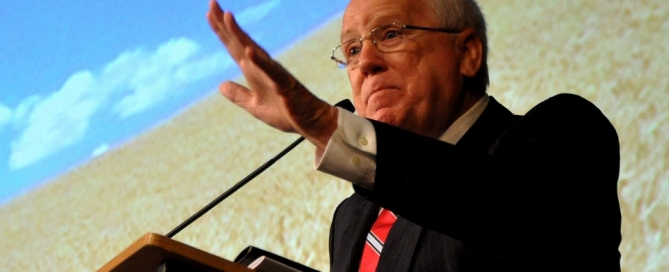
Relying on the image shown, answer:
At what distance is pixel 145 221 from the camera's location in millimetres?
4844

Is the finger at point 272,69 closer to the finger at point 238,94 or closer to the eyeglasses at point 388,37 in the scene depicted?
the finger at point 238,94

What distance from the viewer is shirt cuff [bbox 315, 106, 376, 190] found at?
3.90 ft

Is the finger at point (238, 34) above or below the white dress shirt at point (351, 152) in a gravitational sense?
above

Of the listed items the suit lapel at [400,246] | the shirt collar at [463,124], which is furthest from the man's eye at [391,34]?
the suit lapel at [400,246]

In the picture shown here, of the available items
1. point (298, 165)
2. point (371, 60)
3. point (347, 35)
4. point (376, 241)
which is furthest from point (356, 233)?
point (298, 165)

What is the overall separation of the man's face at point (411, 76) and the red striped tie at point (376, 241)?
203 mm

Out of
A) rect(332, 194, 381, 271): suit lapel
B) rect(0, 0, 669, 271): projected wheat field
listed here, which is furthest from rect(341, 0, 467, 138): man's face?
rect(0, 0, 669, 271): projected wheat field

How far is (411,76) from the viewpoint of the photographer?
1.90m

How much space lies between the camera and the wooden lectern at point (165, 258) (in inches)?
47.9

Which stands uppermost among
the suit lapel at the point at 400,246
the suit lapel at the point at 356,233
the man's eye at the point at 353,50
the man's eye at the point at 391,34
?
Answer: the man's eye at the point at 353,50

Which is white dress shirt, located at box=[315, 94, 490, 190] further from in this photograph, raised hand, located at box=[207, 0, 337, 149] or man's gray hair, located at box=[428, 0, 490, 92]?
man's gray hair, located at box=[428, 0, 490, 92]

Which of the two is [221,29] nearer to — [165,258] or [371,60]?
[165,258]

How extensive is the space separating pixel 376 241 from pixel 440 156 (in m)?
0.55

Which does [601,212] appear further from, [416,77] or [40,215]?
[40,215]
